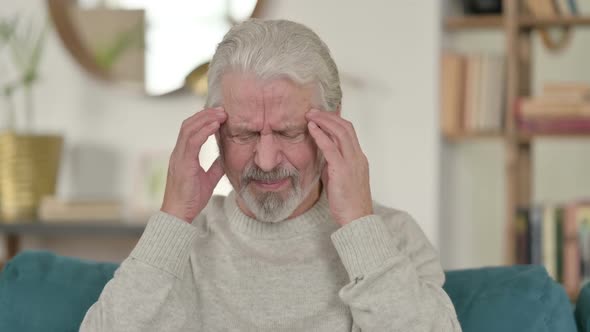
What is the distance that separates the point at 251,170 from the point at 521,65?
2.30 metres

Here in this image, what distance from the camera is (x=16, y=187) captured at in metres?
3.94

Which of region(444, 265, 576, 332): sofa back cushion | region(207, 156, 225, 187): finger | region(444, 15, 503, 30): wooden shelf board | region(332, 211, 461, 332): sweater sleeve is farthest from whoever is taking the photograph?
region(444, 15, 503, 30): wooden shelf board

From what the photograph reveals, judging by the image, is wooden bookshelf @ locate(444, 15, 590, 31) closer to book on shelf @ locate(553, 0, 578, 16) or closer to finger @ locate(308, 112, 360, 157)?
book on shelf @ locate(553, 0, 578, 16)

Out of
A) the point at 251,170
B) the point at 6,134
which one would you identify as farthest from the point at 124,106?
the point at 251,170

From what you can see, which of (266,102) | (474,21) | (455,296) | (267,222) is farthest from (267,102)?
(474,21)

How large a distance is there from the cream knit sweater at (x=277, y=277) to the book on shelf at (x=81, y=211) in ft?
6.01

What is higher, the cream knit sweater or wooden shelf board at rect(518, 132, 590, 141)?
wooden shelf board at rect(518, 132, 590, 141)

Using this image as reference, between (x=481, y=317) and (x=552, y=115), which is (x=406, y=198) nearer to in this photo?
(x=552, y=115)

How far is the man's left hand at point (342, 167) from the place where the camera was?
185cm

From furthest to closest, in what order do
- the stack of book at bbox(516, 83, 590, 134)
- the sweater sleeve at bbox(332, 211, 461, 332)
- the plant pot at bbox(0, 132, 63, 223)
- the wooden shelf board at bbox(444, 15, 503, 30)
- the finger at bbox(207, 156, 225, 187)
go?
the wooden shelf board at bbox(444, 15, 503, 30), the plant pot at bbox(0, 132, 63, 223), the stack of book at bbox(516, 83, 590, 134), the finger at bbox(207, 156, 225, 187), the sweater sleeve at bbox(332, 211, 461, 332)

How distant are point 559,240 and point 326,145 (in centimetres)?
222

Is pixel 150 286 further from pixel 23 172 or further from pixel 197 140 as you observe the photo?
pixel 23 172

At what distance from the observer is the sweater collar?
2006 millimetres

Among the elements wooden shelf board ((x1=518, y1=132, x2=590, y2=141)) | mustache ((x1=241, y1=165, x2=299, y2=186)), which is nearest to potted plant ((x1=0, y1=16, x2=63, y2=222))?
wooden shelf board ((x1=518, y1=132, x2=590, y2=141))
